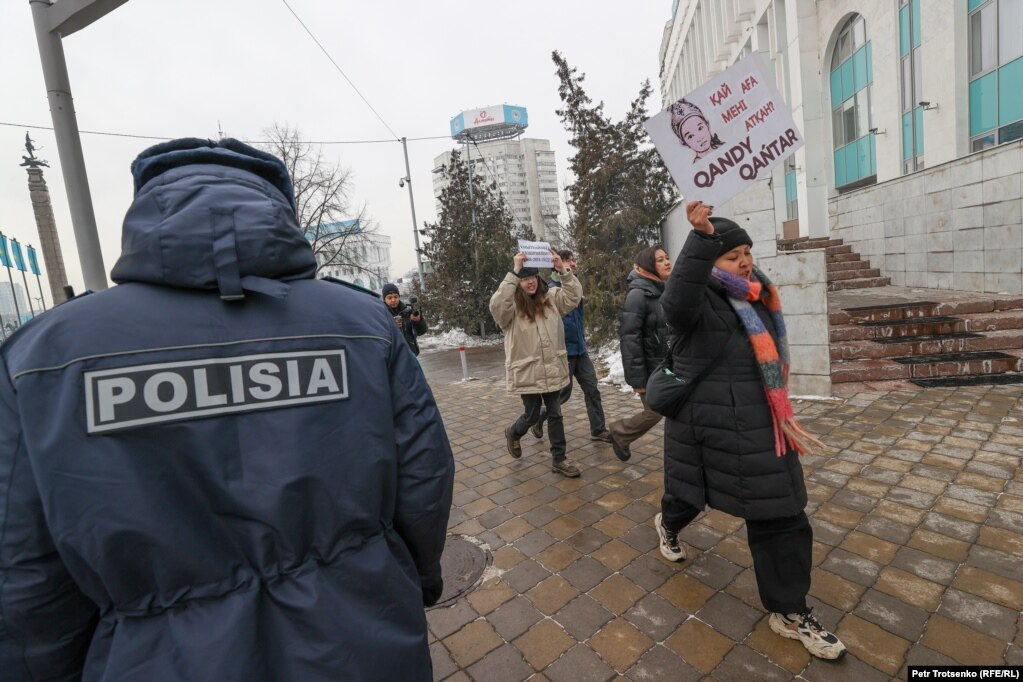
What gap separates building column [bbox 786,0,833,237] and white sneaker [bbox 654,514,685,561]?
15.7m

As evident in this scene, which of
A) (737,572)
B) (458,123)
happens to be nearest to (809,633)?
(737,572)

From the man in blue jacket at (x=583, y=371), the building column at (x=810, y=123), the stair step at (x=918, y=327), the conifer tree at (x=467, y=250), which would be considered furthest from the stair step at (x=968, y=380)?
the conifer tree at (x=467, y=250)

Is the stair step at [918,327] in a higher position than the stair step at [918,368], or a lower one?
higher

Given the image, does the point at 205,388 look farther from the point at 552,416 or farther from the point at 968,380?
the point at 968,380

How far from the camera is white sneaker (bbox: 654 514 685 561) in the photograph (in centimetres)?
315

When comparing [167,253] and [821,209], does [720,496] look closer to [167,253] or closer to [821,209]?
[167,253]

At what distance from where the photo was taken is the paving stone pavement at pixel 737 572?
2396 mm

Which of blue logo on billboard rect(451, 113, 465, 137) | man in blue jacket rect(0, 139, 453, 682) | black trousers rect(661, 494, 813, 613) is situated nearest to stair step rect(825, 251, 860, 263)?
black trousers rect(661, 494, 813, 613)

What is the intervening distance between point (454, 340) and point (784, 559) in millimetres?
16173

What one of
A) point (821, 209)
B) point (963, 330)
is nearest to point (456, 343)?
point (821, 209)

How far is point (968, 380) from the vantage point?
20.8ft

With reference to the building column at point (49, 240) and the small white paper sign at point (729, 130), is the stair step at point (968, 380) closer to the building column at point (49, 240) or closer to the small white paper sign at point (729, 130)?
the small white paper sign at point (729, 130)

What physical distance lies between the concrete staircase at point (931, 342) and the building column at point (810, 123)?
8789 millimetres

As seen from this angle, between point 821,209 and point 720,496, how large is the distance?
53.8 feet
